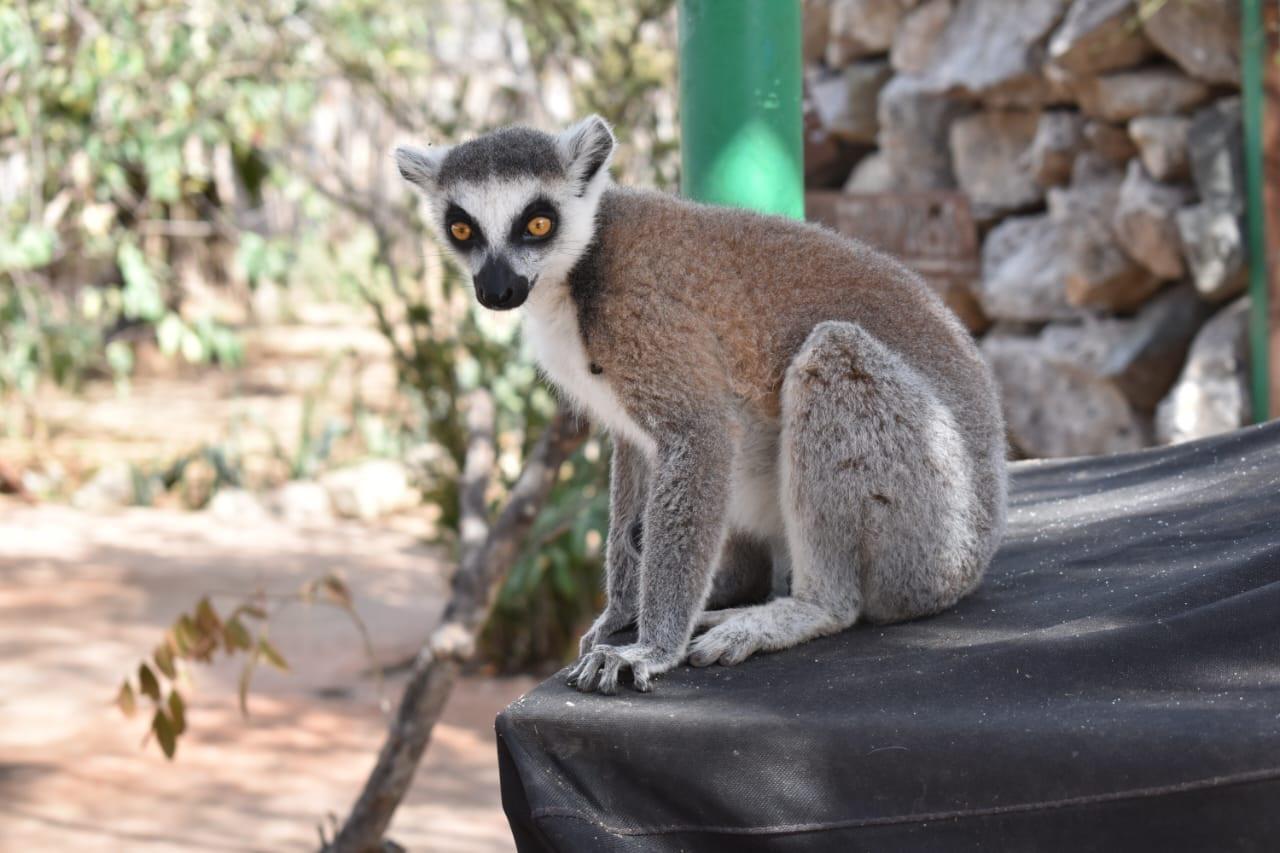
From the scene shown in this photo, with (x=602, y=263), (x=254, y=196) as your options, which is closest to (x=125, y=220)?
(x=254, y=196)

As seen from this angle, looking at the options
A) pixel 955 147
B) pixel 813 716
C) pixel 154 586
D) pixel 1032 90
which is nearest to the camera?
pixel 813 716

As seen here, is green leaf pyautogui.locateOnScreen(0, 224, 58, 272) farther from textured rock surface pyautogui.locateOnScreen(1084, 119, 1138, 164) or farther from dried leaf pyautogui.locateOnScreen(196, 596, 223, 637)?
textured rock surface pyautogui.locateOnScreen(1084, 119, 1138, 164)

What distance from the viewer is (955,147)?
6.92 metres

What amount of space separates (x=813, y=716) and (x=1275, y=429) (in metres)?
2.03

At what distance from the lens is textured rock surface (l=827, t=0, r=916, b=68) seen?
731cm

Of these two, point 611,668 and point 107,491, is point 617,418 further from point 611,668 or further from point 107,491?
point 107,491

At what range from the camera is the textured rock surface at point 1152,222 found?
5.63m

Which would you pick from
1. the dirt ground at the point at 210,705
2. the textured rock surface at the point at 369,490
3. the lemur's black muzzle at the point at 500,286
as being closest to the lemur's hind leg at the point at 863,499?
the lemur's black muzzle at the point at 500,286

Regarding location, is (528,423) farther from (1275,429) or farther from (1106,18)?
(1275,429)

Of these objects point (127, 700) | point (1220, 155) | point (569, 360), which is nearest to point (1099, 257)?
point (1220, 155)

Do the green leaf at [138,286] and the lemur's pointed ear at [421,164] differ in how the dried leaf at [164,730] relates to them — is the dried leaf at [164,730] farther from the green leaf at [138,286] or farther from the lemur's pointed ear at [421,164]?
the green leaf at [138,286]

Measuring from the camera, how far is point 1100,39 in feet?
19.0

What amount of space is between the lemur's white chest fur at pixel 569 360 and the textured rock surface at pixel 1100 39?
3.85 metres

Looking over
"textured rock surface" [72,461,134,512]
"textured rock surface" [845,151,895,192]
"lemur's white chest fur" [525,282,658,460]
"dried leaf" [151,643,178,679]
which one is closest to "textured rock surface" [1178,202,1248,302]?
"textured rock surface" [845,151,895,192]
